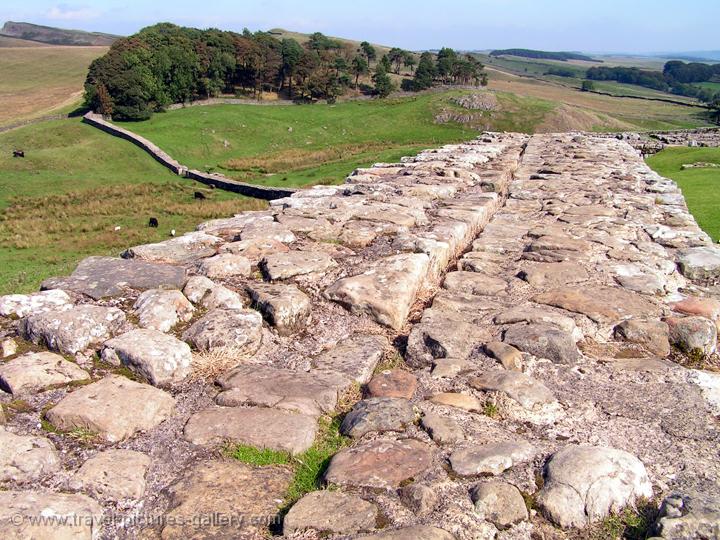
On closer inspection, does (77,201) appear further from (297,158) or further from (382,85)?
(382,85)

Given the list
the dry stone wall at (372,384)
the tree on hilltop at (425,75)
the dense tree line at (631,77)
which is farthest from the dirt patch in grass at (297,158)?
the dense tree line at (631,77)

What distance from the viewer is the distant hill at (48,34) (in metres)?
158

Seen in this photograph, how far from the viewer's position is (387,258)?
181 inches

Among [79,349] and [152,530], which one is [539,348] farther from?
[79,349]

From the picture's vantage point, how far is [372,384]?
10.3 feet

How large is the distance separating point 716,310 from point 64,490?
162 inches

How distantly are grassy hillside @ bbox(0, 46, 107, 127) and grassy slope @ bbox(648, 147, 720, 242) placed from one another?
49468 millimetres

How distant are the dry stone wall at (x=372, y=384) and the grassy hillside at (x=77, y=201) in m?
8.43

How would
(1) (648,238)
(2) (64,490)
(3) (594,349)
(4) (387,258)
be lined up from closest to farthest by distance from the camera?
(2) (64,490) → (3) (594,349) → (4) (387,258) → (1) (648,238)

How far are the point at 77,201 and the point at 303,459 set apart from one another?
23.9 metres

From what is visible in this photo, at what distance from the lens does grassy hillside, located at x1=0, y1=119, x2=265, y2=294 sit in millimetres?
15531

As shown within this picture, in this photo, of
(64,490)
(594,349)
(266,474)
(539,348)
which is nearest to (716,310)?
(594,349)

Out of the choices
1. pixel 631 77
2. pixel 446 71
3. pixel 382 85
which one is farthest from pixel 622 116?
pixel 631 77

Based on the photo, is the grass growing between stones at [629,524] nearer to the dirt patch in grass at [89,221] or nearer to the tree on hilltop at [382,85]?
the dirt patch in grass at [89,221]
